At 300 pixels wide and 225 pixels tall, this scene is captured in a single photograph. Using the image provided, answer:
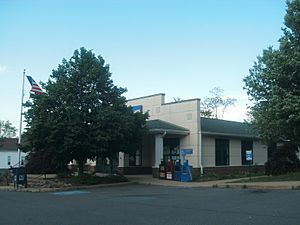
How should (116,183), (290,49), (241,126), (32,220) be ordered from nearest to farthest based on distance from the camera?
(32,220) < (290,49) < (116,183) < (241,126)

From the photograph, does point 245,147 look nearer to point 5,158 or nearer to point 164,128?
point 164,128

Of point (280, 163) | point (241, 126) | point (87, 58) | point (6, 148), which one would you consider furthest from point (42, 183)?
point (6, 148)

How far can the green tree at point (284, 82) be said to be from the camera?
70.3 feet

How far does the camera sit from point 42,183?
26516mm

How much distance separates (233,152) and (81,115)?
49.9ft

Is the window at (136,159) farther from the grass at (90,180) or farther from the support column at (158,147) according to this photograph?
the grass at (90,180)

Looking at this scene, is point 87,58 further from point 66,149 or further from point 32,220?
point 32,220

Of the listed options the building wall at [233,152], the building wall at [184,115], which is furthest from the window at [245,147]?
the building wall at [184,115]

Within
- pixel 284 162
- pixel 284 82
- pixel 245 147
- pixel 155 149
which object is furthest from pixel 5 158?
pixel 284 82

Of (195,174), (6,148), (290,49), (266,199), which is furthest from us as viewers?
(6,148)

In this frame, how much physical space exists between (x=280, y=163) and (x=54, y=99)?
1745cm

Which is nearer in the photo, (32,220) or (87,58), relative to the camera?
(32,220)

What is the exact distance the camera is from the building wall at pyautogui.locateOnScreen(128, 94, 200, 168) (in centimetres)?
3188

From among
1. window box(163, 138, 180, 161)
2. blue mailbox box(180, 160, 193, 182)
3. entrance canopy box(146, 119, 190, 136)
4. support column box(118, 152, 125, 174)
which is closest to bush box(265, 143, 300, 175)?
entrance canopy box(146, 119, 190, 136)
